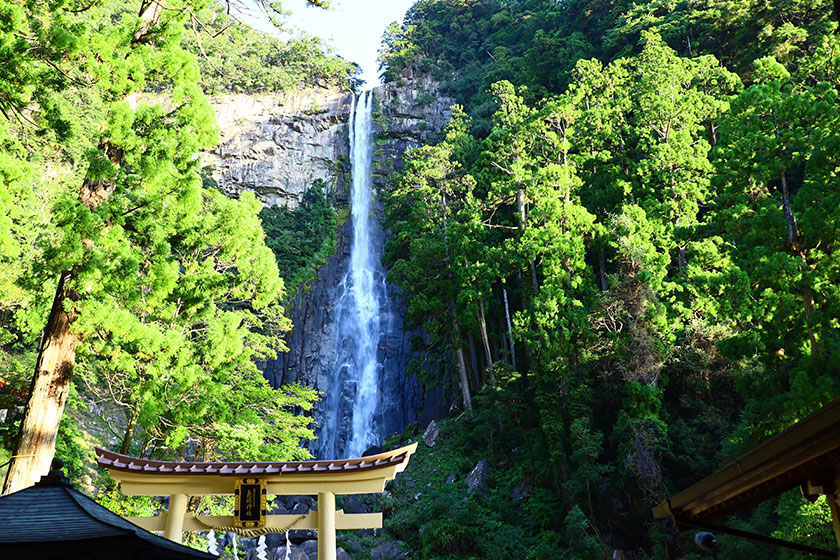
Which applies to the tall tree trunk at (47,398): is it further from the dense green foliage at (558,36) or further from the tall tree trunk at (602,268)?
the dense green foliage at (558,36)

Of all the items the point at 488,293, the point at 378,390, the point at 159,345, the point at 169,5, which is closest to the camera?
the point at 159,345

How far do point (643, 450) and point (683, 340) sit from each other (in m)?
2.58

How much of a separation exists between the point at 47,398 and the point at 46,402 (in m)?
0.04

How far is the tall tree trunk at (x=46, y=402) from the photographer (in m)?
5.02

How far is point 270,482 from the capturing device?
631 centimetres

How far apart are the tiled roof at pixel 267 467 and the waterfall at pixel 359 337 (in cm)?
1366

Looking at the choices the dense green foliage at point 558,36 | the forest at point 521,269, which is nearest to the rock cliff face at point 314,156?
the forest at point 521,269

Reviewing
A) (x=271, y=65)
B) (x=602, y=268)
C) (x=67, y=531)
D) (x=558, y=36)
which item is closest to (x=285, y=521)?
(x=67, y=531)

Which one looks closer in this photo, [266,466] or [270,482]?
[266,466]

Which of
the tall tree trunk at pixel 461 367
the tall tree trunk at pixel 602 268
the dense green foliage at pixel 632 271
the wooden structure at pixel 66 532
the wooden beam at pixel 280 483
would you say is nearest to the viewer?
the wooden structure at pixel 66 532

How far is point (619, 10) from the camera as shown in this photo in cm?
2136

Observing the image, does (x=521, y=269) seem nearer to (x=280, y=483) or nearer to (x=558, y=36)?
(x=558, y=36)

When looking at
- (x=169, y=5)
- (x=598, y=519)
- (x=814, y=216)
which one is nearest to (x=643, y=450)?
(x=598, y=519)

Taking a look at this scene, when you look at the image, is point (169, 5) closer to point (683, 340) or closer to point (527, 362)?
point (683, 340)
